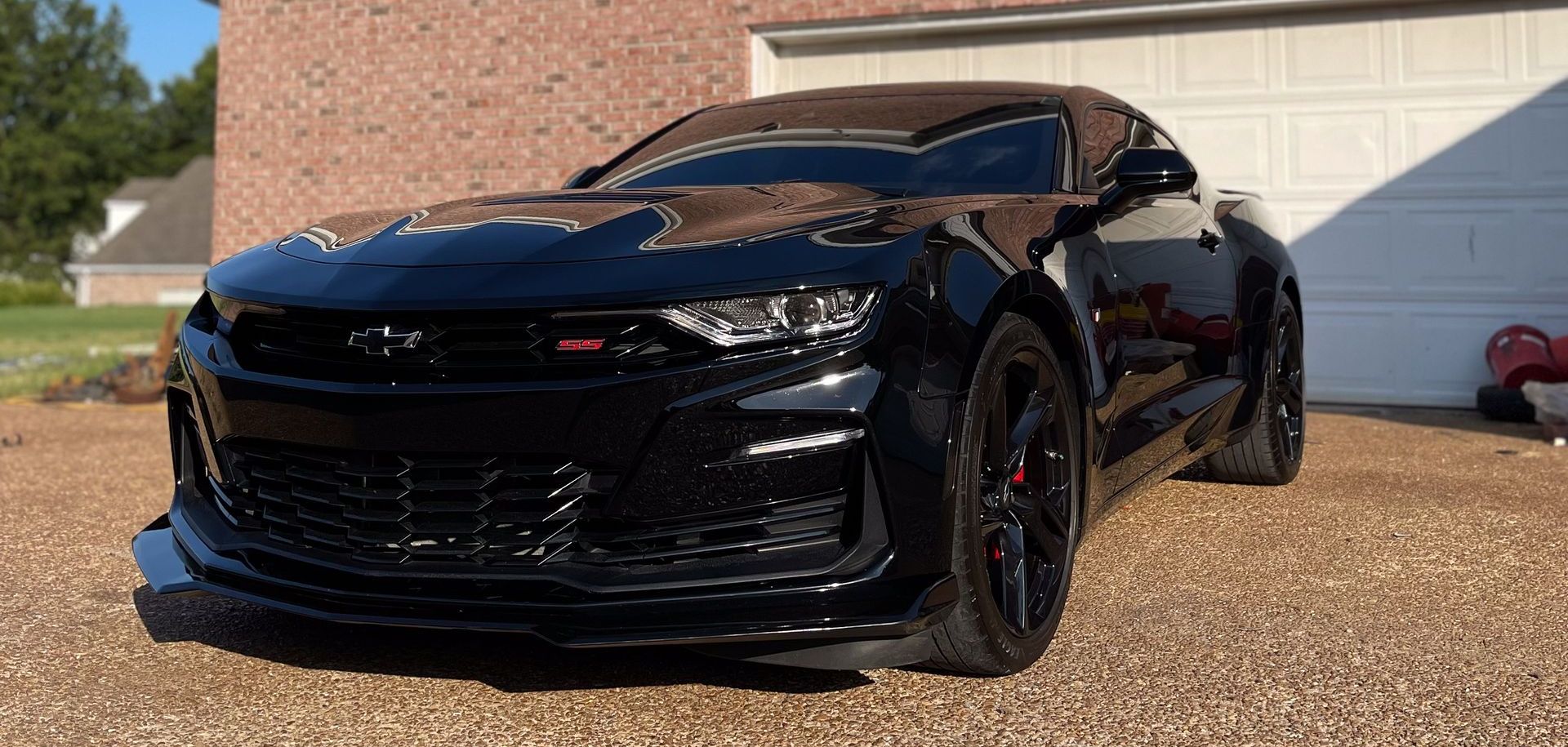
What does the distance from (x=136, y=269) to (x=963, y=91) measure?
210ft

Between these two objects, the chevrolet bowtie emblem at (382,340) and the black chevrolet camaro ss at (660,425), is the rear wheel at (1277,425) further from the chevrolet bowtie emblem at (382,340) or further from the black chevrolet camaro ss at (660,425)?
the chevrolet bowtie emblem at (382,340)

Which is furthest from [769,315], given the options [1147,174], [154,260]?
[154,260]

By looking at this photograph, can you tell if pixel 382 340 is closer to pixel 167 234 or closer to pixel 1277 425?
pixel 1277 425

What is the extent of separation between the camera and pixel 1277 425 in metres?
5.60

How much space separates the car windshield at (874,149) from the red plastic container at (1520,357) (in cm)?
495

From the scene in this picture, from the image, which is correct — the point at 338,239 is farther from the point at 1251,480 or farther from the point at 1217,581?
the point at 1251,480

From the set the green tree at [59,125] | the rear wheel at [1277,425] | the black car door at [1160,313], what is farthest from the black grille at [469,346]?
the green tree at [59,125]

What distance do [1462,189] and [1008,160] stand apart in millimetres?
5574

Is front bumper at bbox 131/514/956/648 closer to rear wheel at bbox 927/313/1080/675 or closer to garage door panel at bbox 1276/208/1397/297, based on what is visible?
rear wheel at bbox 927/313/1080/675

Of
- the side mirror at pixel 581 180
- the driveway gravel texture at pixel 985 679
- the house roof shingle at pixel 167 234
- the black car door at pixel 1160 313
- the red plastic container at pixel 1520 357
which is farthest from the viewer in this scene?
the house roof shingle at pixel 167 234

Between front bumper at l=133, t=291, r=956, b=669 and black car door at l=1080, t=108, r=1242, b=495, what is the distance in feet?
3.71

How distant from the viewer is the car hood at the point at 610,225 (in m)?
2.99

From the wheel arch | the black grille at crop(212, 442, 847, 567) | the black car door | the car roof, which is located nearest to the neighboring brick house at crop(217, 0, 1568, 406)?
the black car door

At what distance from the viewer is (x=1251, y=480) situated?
580 cm
